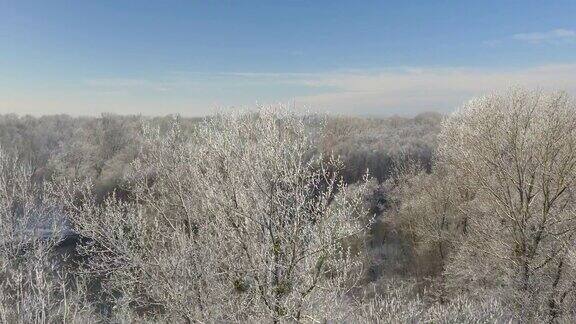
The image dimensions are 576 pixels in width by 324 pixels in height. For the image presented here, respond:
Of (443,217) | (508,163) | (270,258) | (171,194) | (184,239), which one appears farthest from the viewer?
(443,217)

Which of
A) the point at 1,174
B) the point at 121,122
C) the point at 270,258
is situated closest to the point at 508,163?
the point at 270,258

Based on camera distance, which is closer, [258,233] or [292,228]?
[292,228]

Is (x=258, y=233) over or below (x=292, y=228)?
below

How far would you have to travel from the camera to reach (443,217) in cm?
2148

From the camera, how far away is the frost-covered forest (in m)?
9.12

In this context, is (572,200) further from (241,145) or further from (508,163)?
(241,145)

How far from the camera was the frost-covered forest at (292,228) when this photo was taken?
912cm

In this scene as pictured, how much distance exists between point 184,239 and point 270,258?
265cm

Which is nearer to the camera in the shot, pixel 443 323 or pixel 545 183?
pixel 443 323

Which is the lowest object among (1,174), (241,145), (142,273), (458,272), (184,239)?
(458,272)

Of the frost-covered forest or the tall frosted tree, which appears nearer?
the tall frosted tree

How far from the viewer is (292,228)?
919 cm

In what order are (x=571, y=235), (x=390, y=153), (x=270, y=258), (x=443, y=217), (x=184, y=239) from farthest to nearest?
(x=390, y=153) → (x=443, y=217) → (x=571, y=235) → (x=184, y=239) → (x=270, y=258)

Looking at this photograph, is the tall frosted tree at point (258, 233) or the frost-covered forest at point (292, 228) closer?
the tall frosted tree at point (258, 233)
